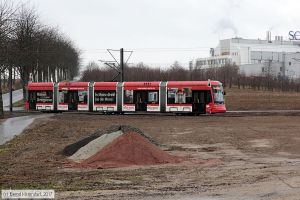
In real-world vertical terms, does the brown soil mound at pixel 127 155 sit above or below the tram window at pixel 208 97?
below

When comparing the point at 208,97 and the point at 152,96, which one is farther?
the point at 152,96

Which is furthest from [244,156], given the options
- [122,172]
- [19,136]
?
[19,136]

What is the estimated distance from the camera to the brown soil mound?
17.4 meters

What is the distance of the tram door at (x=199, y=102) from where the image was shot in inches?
1857

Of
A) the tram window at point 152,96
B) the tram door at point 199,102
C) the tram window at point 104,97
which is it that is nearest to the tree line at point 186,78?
the tram window at point 104,97

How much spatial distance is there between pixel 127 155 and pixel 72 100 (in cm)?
3456

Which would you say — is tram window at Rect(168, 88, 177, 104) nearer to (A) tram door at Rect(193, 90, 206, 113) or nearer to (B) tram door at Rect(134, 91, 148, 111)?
(A) tram door at Rect(193, 90, 206, 113)

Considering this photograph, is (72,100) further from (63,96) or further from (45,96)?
(45,96)

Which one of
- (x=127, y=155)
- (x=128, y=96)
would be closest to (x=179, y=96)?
(x=128, y=96)

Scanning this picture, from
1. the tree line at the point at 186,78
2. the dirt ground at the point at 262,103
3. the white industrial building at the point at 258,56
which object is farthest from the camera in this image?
the white industrial building at the point at 258,56

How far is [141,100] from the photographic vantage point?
49094 mm

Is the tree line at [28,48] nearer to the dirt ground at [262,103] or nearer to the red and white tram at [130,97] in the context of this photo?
the red and white tram at [130,97]

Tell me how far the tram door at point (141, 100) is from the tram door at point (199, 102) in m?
4.73

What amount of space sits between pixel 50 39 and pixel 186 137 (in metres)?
44.6
